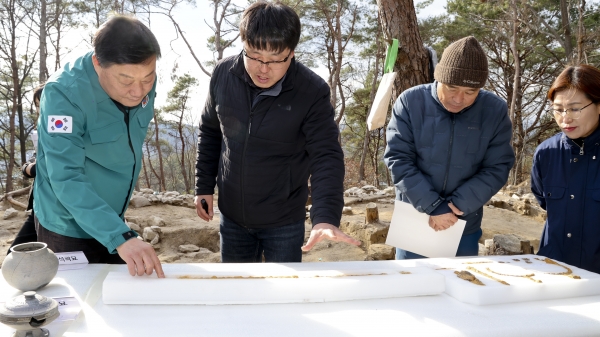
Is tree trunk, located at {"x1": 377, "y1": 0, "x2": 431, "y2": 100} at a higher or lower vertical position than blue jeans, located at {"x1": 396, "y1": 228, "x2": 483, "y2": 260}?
higher

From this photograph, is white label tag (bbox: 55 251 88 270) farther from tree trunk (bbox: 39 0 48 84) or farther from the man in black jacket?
tree trunk (bbox: 39 0 48 84)

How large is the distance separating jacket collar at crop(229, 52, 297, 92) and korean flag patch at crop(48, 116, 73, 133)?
69 cm

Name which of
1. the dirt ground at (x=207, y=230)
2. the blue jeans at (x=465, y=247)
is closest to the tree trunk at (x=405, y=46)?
the dirt ground at (x=207, y=230)

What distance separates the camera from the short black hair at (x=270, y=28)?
1574 millimetres

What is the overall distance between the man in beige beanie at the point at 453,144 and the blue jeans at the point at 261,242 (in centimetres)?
51

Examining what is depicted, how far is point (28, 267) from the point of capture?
124cm

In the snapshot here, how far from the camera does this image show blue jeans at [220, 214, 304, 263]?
1.96 metres

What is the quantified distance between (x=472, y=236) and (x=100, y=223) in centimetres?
163

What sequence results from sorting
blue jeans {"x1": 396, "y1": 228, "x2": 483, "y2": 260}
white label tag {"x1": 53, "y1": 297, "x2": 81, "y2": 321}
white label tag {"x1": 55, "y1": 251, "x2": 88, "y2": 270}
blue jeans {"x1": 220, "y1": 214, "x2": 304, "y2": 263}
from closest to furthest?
white label tag {"x1": 53, "y1": 297, "x2": 81, "y2": 321}, white label tag {"x1": 55, "y1": 251, "x2": 88, "y2": 270}, blue jeans {"x1": 220, "y1": 214, "x2": 304, "y2": 263}, blue jeans {"x1": 396, "y1": 228, "x2": 483, "y2": 260}

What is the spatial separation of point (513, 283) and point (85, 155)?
4.85 ft

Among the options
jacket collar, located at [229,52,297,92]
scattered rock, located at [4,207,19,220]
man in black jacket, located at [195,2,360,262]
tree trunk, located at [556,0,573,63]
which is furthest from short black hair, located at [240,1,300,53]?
tree trunk, located at [556,0,573,63]

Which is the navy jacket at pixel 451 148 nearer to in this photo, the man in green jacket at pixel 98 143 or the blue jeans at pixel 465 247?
the blue jeans at pixel 465 247

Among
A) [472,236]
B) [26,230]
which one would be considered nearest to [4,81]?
[26,230]

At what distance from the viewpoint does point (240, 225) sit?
6.53 feet
